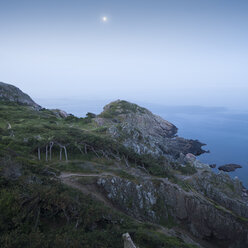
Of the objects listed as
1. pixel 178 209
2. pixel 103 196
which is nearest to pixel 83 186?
pixel 103 196

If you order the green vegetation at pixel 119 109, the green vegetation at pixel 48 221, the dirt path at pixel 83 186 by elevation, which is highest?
the green vegetation at pixel 119 109

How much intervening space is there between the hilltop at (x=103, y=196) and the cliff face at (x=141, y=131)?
53 centimetres

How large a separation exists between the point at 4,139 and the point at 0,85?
58.1m

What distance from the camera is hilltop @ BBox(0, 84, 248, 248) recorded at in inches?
439

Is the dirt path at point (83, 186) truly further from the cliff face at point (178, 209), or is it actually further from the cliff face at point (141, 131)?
the cliff face at point (141, 131)

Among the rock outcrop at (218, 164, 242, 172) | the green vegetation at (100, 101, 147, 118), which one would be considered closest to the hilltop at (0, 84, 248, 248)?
the rock outcrop at (218, 164, 242, 172)

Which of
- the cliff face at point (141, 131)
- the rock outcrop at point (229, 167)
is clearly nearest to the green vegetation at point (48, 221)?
the cliff face at point (141, 131)

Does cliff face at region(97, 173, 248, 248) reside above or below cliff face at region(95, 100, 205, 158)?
below

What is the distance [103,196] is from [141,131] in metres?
30.1

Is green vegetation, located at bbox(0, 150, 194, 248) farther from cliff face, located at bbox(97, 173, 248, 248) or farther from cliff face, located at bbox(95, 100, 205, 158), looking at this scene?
cliff face, located at bbox(95, 100, 205, 158)

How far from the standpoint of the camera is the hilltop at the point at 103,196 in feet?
36.6

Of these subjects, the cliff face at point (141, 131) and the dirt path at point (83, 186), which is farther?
the cliff face at point (141, 131)

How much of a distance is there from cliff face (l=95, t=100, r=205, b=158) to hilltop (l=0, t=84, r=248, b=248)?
535mm

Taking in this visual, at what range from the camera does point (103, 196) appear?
22375 mm
